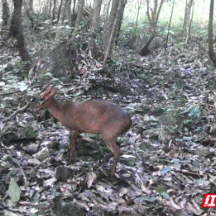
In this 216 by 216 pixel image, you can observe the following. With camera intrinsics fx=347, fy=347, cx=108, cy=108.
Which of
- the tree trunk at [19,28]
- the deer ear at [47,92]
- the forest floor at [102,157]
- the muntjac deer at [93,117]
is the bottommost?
the forest floor at [102,157]

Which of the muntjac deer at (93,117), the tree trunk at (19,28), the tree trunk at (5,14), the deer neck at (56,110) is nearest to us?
the muntjac deer at (93,117)

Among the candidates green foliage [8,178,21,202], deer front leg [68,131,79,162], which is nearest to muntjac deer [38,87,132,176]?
deer front leg [68,131,79,162]

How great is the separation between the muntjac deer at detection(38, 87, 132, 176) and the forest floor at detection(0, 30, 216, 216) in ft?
0.87

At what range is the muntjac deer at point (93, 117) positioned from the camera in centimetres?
465

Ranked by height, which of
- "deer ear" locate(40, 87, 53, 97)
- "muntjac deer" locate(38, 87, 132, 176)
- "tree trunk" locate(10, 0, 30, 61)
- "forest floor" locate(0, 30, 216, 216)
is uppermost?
"tree trunk" locate(10, 0, 30, 61)

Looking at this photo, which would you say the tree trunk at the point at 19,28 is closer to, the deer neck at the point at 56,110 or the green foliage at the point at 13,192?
the deer neck at the point at 56,110

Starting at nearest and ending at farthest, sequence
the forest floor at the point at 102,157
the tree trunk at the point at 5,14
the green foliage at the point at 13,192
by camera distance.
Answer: the green foliage at the point at 13,192, the forest floor at the point at 102,157, the tree trunk at the point at 5,14

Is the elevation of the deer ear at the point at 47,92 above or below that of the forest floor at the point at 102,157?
above

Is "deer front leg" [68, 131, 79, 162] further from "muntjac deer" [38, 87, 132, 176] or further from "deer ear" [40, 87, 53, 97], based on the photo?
"deer ear" [40, 87, 53, 97]

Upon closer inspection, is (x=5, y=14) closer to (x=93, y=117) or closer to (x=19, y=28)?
(x=19, y=28)

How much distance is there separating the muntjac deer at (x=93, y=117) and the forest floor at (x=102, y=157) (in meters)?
0.27

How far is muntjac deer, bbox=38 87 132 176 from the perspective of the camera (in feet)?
15.2

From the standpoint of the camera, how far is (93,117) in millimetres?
4762

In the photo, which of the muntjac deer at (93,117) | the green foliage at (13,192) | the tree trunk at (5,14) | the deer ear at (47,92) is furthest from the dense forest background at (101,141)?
the tree trunk at (5,14)
